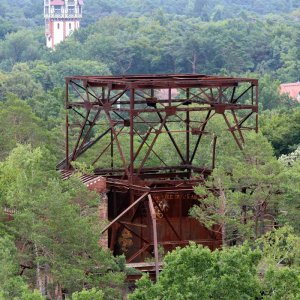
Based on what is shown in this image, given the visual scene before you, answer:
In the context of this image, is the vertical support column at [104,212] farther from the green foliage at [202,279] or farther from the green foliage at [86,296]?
the green foliage at [86,296]

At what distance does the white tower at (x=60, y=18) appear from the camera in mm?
169500

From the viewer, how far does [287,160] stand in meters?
46.0

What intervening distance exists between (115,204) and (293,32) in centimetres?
10761

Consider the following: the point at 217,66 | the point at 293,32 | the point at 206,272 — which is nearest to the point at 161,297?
the point at 206,272

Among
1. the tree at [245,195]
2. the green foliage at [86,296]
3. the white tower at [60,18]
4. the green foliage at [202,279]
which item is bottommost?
the green foliage at [86,296]

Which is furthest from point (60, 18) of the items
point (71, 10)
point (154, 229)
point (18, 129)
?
point (154, 229)

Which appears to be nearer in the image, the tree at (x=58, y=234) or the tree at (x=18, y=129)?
the tree at (x=58, y=234)

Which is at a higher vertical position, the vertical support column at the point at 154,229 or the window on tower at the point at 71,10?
the window on tower at the point at 71,10

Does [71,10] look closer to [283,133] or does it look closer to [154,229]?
[283,133]

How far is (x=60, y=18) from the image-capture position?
586 feet

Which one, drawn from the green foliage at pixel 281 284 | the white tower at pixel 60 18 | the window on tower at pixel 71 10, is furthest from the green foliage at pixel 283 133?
the window on tower at pixel 71 10

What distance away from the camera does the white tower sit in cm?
16950

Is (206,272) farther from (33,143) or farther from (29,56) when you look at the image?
(29,56)

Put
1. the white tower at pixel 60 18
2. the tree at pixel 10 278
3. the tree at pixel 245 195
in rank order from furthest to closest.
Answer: the white tower at pixel 60 18 < the tree at pixel 245 195 < the tree at pixel 10 278
